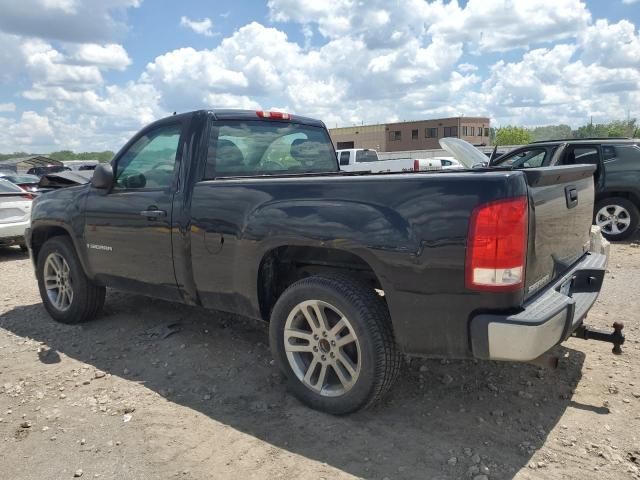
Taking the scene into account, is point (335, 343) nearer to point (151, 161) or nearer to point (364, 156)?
point (151, 161)

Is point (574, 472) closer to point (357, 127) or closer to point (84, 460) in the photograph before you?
point (84, 460)

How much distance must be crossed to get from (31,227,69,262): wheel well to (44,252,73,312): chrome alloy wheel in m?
0.24

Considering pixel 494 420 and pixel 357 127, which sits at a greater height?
pixel 357 127

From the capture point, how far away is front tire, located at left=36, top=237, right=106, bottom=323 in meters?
4.93

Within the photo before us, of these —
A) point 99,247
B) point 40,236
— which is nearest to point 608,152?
point 99,247

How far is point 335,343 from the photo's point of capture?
124 inches

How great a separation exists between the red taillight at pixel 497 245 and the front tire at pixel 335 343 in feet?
2.16

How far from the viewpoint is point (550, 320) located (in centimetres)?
263

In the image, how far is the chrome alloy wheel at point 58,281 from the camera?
5.07m

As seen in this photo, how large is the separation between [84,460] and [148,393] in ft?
2.58

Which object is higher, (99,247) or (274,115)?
(274,115)

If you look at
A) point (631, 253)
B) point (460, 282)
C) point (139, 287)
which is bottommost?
point (631, 253)

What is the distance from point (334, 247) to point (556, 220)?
1.28 m

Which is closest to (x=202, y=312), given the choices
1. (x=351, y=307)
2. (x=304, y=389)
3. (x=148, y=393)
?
(x=148, y=393)
